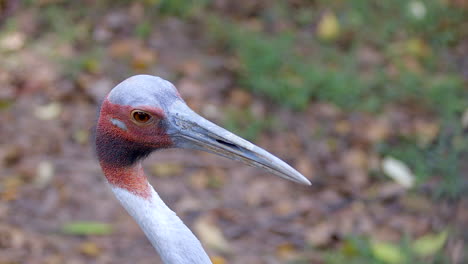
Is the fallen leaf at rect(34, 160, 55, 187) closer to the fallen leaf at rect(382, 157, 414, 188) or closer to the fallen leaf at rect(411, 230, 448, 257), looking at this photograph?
the fallen leaf at rect(382, 157, 414, 188)

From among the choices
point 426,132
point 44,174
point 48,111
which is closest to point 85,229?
point 44,174

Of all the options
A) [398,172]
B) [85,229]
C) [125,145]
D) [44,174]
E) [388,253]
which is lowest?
[125,145]

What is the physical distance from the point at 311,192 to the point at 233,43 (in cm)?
164

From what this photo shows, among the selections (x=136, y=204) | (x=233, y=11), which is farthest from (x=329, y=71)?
(x=136, y=204)

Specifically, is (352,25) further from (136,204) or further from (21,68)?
(136,204)

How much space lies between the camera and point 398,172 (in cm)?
477

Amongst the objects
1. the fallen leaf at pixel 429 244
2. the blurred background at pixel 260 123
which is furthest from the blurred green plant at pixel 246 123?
the fallen leaf at pixel 429 244

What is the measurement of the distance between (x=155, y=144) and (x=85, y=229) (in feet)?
6.48

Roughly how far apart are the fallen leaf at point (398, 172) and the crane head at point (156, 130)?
245 cm

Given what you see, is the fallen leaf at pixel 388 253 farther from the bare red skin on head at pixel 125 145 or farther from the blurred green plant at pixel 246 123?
the bare red skin on head at pixel 125 145

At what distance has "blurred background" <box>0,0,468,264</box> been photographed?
14.1 feet

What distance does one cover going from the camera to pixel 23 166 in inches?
183

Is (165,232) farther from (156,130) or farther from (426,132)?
(426,132)

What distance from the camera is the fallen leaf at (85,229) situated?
427 centimetres
